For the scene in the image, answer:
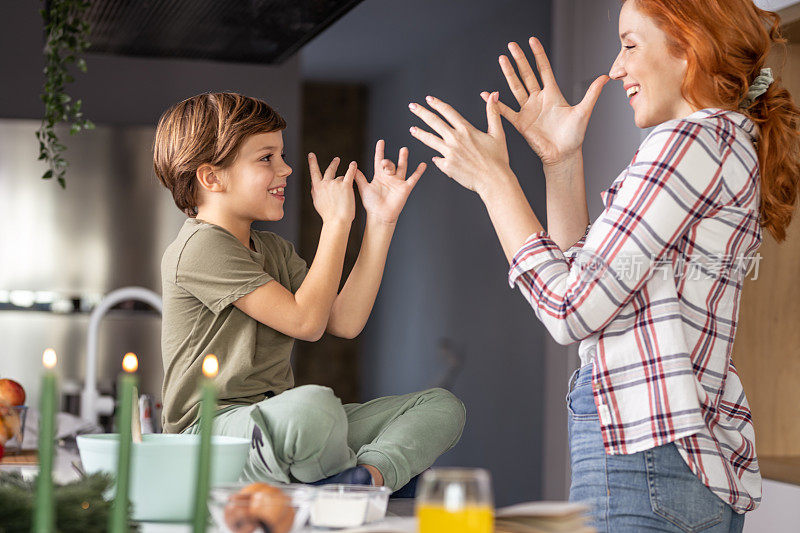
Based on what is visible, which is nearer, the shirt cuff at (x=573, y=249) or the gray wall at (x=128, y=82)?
the shirt cuff at (x=573, y=249)

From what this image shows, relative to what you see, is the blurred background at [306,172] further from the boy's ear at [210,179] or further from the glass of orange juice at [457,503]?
the glass of orange juice at [457,503]

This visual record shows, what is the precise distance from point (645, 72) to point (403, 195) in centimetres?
46

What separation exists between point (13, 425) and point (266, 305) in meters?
0.52

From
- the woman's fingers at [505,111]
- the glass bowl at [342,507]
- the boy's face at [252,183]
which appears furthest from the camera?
the boy's face at [252,183]

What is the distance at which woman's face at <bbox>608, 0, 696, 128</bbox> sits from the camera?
→ 1.22m

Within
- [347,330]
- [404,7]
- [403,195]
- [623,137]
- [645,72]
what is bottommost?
[347,330]

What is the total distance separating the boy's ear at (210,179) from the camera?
151 cm

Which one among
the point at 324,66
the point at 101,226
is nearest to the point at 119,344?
the point at 101,226

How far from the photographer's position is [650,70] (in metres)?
1.23

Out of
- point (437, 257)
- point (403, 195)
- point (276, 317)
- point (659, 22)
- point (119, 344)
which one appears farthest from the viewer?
point (437, 257)

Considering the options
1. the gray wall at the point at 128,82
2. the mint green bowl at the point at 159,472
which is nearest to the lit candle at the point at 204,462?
the mint green bowl at the point at 159,472

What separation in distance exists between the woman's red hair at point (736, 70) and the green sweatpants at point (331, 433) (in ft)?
1.73

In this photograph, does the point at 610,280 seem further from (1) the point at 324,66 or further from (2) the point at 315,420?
(1) the point at 324,66

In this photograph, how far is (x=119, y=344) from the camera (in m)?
3.66
